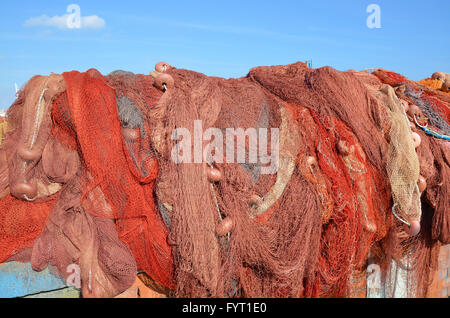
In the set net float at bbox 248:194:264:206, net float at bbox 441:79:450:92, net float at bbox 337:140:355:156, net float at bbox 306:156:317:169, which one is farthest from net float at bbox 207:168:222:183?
net float at bbox 441:79:450:92

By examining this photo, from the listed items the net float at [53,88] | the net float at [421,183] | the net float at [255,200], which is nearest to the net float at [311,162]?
the net float at [255,200]

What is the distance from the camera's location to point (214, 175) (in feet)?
7.55

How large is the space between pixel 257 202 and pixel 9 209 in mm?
1514

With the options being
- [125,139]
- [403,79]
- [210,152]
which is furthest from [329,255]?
[403,79]

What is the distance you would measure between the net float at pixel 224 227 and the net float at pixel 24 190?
113 cm

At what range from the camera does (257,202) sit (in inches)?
93.2

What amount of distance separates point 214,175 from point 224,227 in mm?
318

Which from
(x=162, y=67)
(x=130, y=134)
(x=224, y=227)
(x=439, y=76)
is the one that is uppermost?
(x=439, y=76)

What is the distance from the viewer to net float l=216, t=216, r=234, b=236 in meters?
2.21

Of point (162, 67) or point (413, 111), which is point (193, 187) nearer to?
point (162, 67)

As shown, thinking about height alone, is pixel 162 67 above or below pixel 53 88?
above

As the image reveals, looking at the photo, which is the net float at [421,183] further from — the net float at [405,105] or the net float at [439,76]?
the net float at [439,76]

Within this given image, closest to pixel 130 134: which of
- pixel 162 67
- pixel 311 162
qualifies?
pixel 162 67

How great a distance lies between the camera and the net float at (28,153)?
7.44 ft
